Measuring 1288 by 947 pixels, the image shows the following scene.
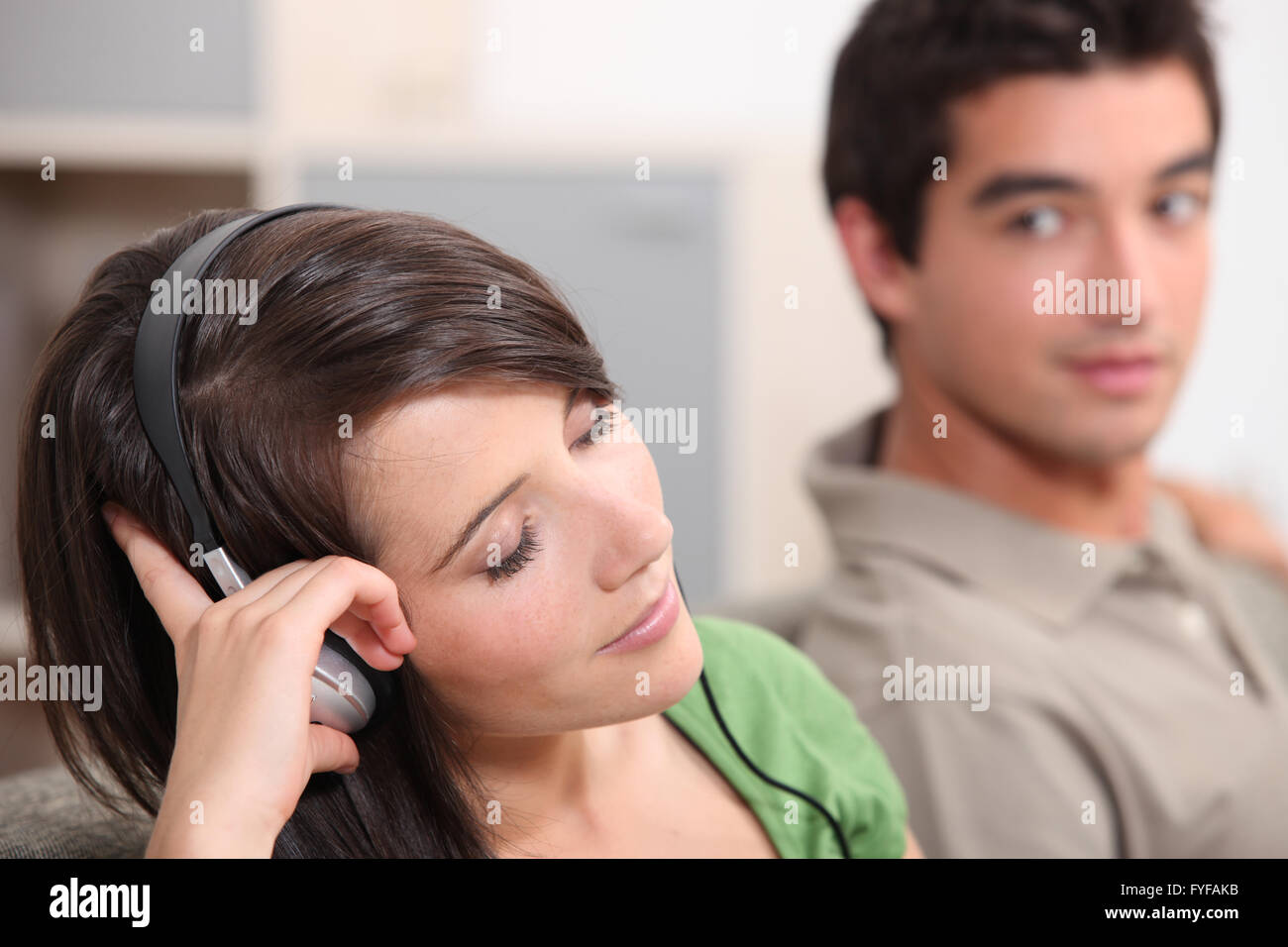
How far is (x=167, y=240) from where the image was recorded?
1.93 ft

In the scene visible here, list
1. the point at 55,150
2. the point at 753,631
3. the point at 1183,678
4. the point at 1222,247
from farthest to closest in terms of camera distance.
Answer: the point at 1222,247, the point at 55,150, the point at 1183,678, the point at 753,631

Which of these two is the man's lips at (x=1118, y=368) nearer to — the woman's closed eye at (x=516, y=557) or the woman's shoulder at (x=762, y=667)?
the woman's shoulder at (x=762, y=667)

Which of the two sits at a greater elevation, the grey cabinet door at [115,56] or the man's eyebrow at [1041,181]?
the grey cabinet door at [115,56]

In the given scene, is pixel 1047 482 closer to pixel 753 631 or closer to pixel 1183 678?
pixel 1183 678

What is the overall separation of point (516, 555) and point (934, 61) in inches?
28.6

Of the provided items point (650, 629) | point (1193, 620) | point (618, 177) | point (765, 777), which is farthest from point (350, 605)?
point (618, 177)

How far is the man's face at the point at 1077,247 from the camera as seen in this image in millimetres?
1001

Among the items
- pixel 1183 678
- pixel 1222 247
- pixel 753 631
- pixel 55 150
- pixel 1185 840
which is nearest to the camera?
pixel 753 631

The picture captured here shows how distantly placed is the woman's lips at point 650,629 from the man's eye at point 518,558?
6 cm

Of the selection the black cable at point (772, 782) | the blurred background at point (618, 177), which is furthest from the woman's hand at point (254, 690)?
the blurred background at point (618, 177)

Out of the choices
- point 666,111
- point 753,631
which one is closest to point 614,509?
point 753,631
